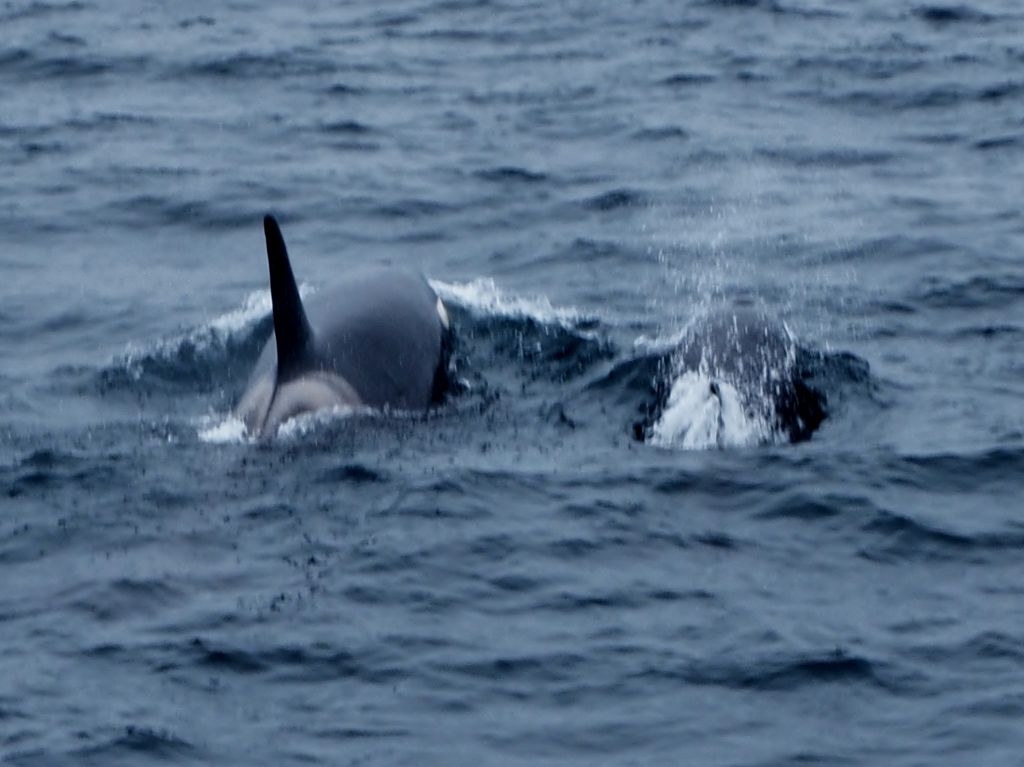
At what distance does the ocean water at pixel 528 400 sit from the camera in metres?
12.3

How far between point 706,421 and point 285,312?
10.5 ft

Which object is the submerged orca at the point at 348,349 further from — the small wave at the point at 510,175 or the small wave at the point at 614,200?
the small wave at the point at 510,175

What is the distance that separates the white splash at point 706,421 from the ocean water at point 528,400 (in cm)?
4

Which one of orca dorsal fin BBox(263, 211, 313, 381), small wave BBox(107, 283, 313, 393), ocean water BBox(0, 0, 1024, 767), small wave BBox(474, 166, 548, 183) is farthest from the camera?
small wave BBox(474, 166, 548, 183)

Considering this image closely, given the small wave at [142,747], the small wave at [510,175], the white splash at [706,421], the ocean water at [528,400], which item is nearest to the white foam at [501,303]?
the ocean water at [528,400]

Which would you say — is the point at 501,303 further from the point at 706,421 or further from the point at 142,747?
the point at 142,747

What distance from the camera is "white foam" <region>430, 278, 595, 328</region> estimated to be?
19.3 meters

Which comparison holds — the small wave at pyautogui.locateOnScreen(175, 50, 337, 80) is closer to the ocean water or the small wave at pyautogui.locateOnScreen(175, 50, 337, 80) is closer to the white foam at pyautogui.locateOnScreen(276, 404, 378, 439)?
the ocean water

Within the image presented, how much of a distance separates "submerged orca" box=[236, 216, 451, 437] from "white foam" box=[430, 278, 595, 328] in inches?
33.9

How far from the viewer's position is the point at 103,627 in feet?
43.1

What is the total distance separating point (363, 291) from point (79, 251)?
4.98m

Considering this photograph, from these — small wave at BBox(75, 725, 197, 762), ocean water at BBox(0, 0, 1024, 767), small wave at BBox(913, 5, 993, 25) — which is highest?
small wave at BBox(913, 5, 993, 25)

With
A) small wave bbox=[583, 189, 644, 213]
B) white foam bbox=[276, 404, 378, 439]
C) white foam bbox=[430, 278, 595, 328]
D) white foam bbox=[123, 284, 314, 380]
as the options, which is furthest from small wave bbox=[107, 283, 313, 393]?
small wave bbox=[583, 189, 644, 213]

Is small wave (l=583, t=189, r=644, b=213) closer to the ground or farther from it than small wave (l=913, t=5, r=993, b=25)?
closer to the ground
